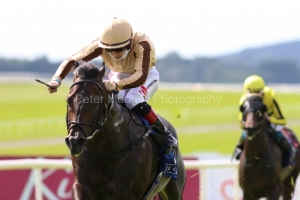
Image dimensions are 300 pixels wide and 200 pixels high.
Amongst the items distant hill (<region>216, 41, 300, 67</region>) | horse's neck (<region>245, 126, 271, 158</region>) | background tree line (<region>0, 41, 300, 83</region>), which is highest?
horse's neck (<region>245, 126, 271, 158</region>)

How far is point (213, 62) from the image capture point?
65250 mm

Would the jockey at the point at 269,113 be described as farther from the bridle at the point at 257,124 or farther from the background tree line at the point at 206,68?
the background tree line at the point at 206,68

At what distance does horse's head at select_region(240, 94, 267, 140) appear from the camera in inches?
340

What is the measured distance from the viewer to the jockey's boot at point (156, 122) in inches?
223

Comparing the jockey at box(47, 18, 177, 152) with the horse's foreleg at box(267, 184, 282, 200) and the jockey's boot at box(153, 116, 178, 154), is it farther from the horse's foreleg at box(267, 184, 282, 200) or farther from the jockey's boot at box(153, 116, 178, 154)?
the horse's foreleg at box(267, 184, 282, 200)

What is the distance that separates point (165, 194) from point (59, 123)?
911 inches

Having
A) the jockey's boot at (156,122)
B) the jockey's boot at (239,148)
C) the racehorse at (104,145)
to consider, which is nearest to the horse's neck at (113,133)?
the racehorse at (104,145)

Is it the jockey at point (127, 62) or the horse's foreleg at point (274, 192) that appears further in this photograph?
the horse's foreleg at point (274, 192)

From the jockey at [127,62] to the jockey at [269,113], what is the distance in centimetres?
335

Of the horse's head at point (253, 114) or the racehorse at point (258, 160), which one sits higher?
the horse's head at point (253, 114)

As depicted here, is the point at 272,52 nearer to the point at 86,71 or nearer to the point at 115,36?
the point at 115,36

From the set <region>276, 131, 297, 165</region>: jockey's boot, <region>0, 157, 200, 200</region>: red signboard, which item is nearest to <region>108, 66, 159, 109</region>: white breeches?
<region>0, 157, 200, 200</region>: red signboard

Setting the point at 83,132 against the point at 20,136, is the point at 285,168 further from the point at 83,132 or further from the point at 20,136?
the point at 20,136

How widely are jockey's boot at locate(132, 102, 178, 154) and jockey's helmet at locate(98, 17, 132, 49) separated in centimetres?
60
